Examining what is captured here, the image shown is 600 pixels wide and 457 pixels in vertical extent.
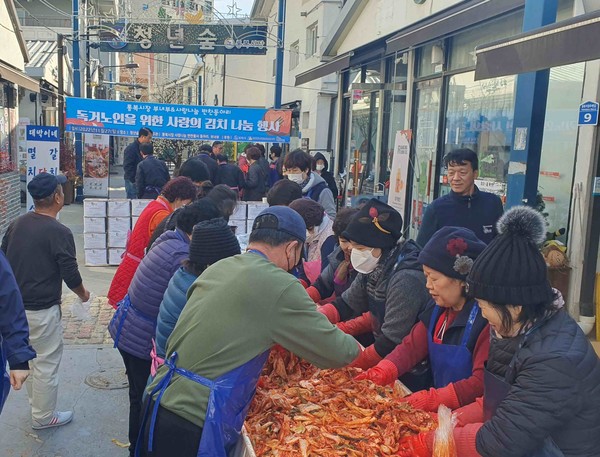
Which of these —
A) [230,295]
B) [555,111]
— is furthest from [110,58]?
[230,295]

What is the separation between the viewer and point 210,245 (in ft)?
10.1

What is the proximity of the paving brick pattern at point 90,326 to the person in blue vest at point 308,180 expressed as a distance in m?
2.78

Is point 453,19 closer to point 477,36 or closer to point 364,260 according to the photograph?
point 477,36

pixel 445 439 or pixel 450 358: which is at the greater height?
pixel 450 358

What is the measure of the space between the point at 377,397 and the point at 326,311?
1.15m

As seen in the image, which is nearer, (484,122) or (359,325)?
(359,325)

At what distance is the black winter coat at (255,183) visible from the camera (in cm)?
1141

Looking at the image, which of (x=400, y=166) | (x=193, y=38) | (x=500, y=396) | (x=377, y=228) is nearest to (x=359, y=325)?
(x=377, y=228)

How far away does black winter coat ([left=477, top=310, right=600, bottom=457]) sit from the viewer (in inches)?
73.3

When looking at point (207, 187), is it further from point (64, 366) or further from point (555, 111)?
point (555, 111)

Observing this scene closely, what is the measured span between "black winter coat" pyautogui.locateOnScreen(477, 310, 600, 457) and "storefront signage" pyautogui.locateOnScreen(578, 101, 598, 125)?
4.35 metres

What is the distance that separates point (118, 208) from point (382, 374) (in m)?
7.58

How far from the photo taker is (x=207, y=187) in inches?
263

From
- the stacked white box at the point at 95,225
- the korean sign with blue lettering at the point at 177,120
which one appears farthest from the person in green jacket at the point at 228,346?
the korean sign with blue lettering at the point at 177,120
